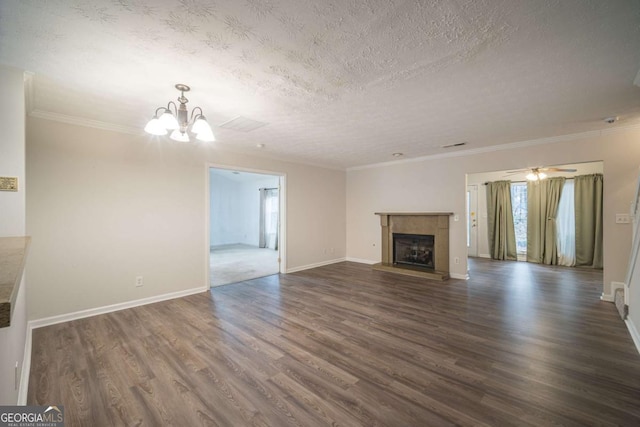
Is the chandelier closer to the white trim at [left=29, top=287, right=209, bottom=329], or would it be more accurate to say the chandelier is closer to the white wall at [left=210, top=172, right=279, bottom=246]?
the white trim at [left=29, top=287, right=209, bottom=329]

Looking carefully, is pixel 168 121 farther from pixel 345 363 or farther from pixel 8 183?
pixel 345 363

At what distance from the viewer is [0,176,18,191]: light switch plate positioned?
6.33ft

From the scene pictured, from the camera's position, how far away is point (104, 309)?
3402mm

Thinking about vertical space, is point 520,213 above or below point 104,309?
above

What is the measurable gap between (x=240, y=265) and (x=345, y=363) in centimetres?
474

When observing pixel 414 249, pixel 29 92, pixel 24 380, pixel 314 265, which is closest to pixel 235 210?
pixel 314 265

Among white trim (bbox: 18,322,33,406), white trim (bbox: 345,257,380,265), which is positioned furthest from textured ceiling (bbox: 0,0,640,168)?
white trim (bbox: 345,257,380,265)

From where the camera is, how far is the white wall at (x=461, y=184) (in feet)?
11.9

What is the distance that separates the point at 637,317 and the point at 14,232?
5.66 meters

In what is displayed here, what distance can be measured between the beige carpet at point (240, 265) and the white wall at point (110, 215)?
36.6 inches

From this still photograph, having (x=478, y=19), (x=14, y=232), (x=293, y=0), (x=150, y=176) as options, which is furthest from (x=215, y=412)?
(x=150, y=176)

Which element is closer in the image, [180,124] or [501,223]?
[180,124]

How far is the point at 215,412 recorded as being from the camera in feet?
5.71

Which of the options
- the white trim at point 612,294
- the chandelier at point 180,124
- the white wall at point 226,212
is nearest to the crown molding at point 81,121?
the chandelier at point 180,124
